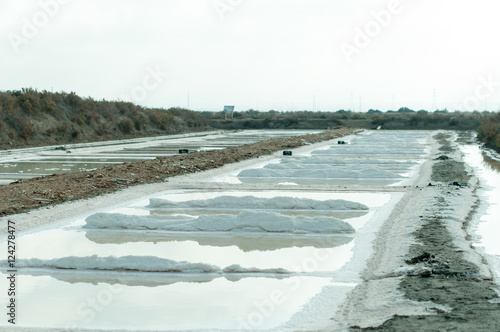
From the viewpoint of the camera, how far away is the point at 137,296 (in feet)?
18.9

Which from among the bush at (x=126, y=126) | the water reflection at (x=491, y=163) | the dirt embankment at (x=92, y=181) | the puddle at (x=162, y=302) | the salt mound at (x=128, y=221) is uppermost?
the bush at (x=126, y=126)

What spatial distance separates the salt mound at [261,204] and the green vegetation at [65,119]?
19324 mm

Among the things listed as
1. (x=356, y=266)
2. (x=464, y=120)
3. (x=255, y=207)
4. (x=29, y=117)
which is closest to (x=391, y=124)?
(x=464, y=120)

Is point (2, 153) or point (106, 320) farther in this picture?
point (2, 153)

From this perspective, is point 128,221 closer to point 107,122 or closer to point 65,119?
point 65,119

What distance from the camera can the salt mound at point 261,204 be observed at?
10.6 m

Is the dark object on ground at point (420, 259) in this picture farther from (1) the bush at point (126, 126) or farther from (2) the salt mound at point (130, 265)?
(1) the bush at point (126, 126)

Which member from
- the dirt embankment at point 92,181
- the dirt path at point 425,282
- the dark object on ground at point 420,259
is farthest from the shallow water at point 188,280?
the dirt embankment at point 92,181

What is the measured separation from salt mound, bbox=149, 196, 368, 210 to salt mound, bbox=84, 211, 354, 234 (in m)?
1.59

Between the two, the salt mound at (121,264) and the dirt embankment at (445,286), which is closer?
the dirt embankment at (445,286)

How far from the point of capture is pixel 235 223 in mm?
8797

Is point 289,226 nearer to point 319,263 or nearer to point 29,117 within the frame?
point 319,263

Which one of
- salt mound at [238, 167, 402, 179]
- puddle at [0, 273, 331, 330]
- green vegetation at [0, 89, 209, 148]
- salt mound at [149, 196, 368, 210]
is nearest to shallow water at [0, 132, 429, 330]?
puddle at [0, 273, 331, 330]

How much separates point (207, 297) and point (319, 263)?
1.68 metres
